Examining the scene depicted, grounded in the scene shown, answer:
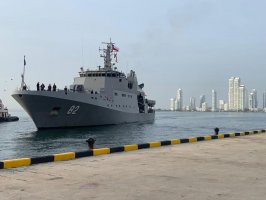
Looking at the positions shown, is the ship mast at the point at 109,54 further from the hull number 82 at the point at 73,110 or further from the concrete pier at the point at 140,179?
the concrete pier at the point at 140,179

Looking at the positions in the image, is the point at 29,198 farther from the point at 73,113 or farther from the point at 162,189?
the point at 73,113

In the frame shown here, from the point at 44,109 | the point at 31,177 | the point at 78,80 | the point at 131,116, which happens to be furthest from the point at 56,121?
the point at 31,177

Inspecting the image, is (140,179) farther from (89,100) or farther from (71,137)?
(89,100)

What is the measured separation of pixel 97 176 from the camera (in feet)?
27.3

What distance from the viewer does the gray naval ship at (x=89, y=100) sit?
4075 centimetres

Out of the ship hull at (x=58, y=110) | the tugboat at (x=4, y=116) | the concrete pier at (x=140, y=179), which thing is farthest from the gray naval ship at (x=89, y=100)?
the tugboat at (x=4, y=116)

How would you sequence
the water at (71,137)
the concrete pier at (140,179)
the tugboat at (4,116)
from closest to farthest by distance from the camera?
the concrete pier at (140,179) < the water at (71,137) < the tugboat at (4,116)

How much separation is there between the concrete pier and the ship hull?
30.1 meters

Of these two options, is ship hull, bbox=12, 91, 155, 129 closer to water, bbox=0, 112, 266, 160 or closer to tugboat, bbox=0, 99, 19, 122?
water, bbox=0, 112, 266, 160

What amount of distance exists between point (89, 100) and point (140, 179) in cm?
3568

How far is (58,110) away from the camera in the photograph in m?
41.9

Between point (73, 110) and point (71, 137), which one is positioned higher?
point (73, 110)

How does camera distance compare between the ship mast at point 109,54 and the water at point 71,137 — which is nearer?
the water at point 71,137

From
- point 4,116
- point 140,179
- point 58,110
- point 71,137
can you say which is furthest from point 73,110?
point 4,116
